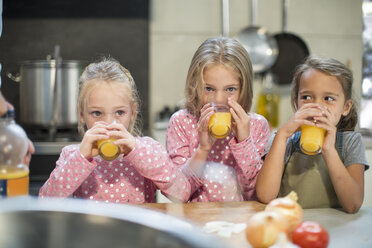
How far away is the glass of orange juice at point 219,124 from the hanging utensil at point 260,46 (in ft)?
4.21

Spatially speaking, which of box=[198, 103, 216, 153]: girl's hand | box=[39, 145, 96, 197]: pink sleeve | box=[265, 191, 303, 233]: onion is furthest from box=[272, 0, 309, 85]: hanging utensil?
box=[265, 191, 303, 233]: onion

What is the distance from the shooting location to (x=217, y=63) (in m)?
1.03

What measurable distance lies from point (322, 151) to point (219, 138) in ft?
0.69

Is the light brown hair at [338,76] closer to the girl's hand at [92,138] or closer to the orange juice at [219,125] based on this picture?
the orange juice at [219,125]

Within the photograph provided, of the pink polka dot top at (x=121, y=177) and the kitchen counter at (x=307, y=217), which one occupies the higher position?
the pink polka dot top at (x=121, y=177)

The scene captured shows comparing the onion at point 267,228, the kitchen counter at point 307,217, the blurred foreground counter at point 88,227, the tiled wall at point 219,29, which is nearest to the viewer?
the blurred foreground counter at point 88,227

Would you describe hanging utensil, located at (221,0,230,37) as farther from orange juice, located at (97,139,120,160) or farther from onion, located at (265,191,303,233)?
onion, located at (265,191,303,233)

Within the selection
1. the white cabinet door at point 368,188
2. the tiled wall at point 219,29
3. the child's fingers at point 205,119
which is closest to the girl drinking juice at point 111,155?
the child's fingers at point 205,119

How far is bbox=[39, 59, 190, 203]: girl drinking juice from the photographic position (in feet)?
2.76

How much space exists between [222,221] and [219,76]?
36cm

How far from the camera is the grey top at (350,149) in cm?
99

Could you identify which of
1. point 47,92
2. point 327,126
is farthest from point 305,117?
point 47,92

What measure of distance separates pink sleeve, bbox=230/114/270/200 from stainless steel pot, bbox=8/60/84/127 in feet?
1.36

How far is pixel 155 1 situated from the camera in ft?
7.02
